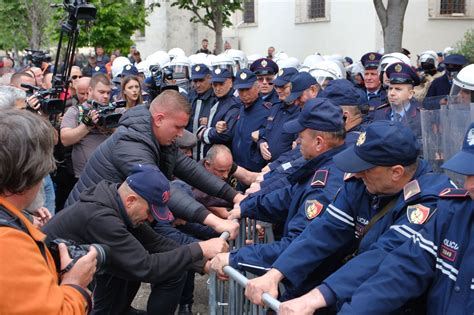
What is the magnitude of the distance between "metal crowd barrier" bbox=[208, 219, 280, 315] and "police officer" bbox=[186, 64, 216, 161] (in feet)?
11.2

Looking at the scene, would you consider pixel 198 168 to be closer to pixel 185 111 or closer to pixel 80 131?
pixel 185 111

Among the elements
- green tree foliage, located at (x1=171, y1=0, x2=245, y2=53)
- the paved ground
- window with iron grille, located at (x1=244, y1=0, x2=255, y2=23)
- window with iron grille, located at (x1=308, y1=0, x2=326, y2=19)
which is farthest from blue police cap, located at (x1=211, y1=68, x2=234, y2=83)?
window with iron grille, located at (x1=244, y1=0, x2=255, y2=23)

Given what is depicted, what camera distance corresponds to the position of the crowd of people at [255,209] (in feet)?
8.38

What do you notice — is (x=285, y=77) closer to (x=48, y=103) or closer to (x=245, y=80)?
(x=245, y=80)

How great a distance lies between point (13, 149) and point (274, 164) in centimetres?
372

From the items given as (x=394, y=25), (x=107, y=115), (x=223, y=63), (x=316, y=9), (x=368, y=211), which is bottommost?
(x=368, y=211)

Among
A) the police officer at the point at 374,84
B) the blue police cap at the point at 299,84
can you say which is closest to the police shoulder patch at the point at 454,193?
the blue police cap at the point at 299,84

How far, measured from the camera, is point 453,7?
82.5 feet

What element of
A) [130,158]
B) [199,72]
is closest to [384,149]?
[130,158]

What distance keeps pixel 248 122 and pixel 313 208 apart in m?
3.74

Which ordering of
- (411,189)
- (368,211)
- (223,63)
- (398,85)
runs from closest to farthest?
(411,189) < (368,211) < (398,85) < (223,63)

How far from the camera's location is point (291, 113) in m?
6.79

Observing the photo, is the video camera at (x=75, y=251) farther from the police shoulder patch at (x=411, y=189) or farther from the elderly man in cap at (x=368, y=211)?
the police shoulder patch at (x=411, y=189)

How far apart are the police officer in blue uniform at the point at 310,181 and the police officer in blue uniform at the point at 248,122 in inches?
118
